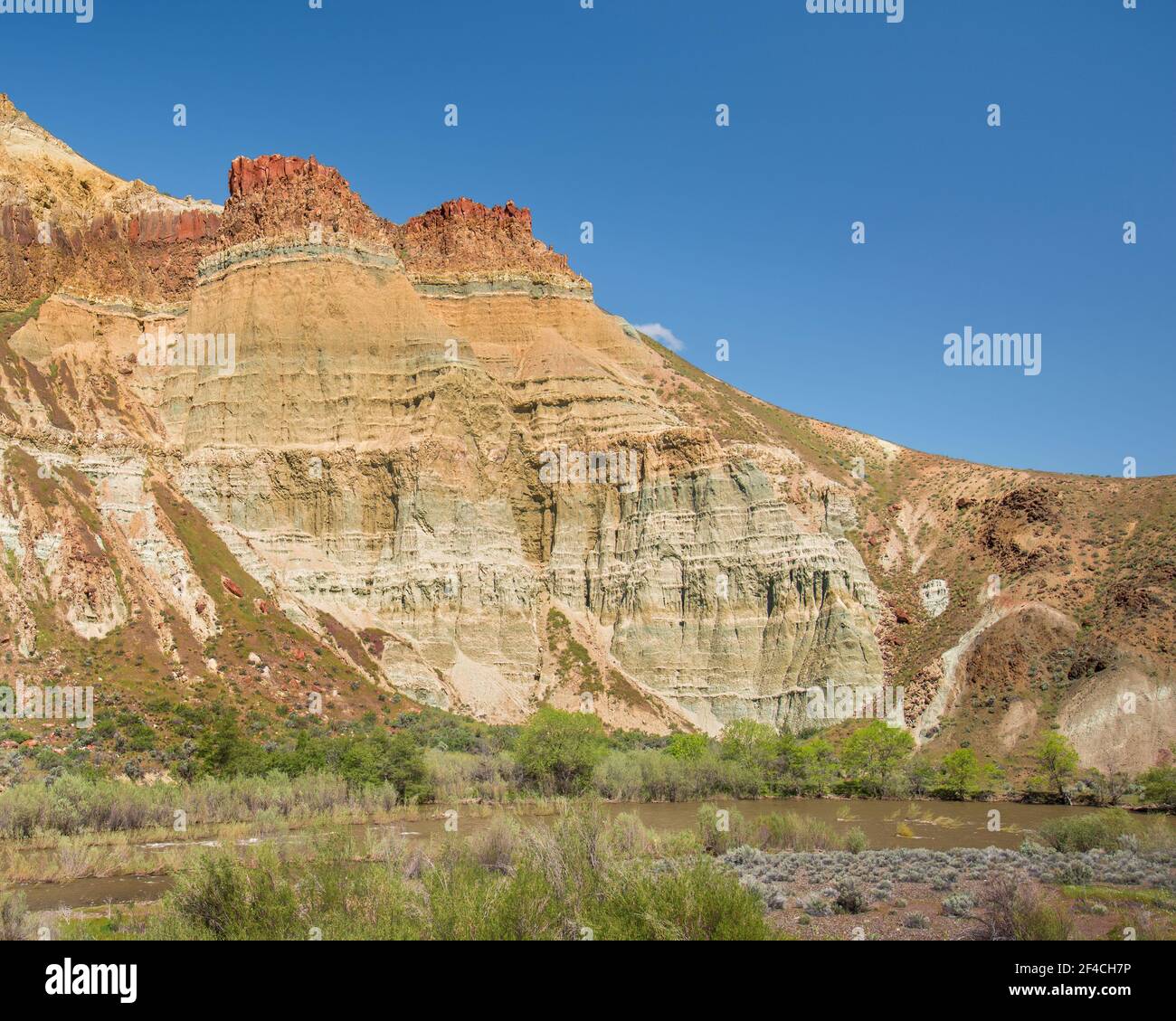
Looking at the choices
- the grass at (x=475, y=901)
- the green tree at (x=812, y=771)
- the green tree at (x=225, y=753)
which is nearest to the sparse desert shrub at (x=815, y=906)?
the grass at (x=475, y=901)

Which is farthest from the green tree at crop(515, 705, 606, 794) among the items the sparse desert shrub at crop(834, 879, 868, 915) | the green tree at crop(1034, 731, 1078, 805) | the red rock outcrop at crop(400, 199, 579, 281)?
the red rock outcrop at crop(400, 199, 579, 281)

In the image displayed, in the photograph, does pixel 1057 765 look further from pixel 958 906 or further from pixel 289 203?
pixel 289 203

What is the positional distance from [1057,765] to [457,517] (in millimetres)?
42244

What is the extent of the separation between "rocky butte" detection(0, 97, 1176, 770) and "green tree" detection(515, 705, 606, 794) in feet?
46.8

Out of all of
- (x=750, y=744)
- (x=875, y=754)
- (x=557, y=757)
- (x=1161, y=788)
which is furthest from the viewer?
(x=750, y=744)

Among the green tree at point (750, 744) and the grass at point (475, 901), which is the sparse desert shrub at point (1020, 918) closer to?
the grass at point (475, 901)

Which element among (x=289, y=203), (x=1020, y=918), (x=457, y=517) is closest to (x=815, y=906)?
(x=1020, y=918)

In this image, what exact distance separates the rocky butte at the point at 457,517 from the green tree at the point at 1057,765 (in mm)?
3128

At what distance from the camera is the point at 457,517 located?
75375mm

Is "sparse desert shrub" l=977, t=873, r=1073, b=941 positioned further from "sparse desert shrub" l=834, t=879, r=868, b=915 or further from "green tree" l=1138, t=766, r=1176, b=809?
"green tree" l=1138, t=766, r=1176, b=809

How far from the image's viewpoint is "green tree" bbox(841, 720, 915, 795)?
184ft

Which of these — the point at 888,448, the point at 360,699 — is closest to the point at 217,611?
the point at 360,699

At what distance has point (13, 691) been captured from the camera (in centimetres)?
4441
